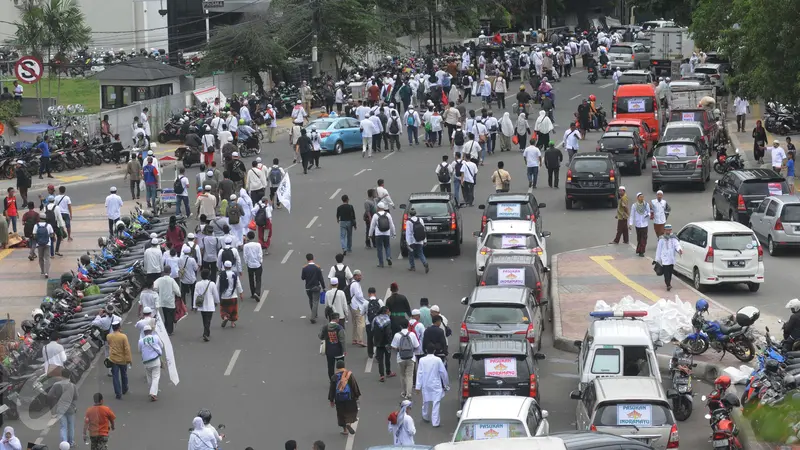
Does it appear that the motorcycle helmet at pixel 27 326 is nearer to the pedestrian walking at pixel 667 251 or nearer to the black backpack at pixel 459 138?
the pedestrian walking at pixel 667 251

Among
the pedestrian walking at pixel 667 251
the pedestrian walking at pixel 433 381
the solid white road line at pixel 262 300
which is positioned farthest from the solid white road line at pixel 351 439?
the pedestrian walking at pixel 667 251

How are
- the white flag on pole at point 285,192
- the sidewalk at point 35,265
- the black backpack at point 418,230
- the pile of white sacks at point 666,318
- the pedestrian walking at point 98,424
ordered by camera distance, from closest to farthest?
the pedestrian walking at point 98,424, the pile of white sacks at point 666,318, the sidewalk at point 35,265, the black backpack at point 418,230, the white flag on pole at point 285,192

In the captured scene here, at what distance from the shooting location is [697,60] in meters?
57.5

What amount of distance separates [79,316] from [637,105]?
23962 mm

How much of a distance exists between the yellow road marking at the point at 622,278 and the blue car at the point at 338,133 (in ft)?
50.4

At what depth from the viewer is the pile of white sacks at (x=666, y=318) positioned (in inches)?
851

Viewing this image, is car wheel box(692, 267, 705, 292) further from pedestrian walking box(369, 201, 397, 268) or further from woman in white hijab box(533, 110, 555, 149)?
woman in white hijab box(533, 110, 555, 149)

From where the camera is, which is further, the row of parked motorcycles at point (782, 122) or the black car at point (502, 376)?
the row of parked motorcycles at point (782, 122)

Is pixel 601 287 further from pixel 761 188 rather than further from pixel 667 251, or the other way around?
pixel 761 188

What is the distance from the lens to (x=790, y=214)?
27422 mm

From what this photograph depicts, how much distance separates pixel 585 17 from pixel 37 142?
63589 millimetres

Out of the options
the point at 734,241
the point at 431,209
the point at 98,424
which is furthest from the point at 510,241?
the point at 98,424

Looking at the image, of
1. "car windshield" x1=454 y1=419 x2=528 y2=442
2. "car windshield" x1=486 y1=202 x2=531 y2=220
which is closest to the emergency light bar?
"car windshield" x1=454 y1=419 x2=528 y2=442

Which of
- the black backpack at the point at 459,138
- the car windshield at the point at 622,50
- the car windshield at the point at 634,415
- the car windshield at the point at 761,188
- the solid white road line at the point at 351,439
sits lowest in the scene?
the solid white road line at the point at 351,439
